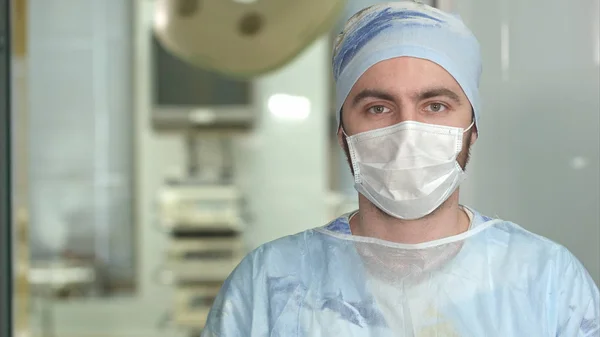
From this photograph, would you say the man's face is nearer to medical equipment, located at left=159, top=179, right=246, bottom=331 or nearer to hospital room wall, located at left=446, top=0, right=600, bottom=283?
hospital room wall, located at left=446, top=0, right=600, bottom=283

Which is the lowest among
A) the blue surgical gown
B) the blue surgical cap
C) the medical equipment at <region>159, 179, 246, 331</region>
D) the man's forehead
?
the medical equipment at <region>159, 179, 246, 331</region>

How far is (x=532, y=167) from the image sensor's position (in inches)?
50.6

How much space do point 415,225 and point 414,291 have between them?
9cm

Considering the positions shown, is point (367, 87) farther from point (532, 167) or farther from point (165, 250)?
point (165, 250)

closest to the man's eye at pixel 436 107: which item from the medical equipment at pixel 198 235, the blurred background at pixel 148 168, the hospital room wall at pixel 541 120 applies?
the hospital room wall at pixel 541 120

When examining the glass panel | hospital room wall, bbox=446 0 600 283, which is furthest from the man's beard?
the glass panel

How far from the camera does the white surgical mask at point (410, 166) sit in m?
0.94

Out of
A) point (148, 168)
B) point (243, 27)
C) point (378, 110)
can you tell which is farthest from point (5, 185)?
point (148, 168)

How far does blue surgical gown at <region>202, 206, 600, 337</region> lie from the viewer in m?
0.95

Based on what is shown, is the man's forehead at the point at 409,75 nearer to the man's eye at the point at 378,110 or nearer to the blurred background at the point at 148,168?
the man's eye at the point at 378,110

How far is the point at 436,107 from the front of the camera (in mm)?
959

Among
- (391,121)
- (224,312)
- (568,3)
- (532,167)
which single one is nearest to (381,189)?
(391,121)

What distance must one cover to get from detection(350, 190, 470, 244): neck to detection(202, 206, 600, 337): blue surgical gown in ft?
0.04

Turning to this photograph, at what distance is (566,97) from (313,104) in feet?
6.42
